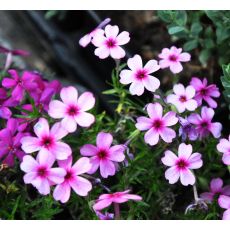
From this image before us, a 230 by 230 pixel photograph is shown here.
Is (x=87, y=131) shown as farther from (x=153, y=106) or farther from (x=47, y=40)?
(x=47, y=40)

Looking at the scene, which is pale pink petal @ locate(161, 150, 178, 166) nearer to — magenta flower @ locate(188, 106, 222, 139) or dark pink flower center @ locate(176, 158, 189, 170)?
dark pink flower center @ locate(176, 158, 189, 170)

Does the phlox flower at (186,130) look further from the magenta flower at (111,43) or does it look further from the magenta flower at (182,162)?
the magenta flower at (111,43)

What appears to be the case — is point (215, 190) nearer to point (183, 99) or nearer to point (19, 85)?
point (183, 99)

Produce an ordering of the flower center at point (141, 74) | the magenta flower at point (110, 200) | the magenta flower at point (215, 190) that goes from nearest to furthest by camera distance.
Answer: the magenta flower at point (110, 200) → the flower center at point (141, 74) → the magenta flower at point (215, 190)

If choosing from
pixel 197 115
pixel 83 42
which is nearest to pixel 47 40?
pixel 83 42

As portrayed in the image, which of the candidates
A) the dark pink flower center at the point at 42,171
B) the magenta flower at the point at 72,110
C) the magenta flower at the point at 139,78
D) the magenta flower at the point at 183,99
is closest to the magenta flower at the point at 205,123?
the magenta flower at the point at 183,99

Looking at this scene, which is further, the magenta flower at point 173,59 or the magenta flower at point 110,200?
the magenta flower at point 173,59
